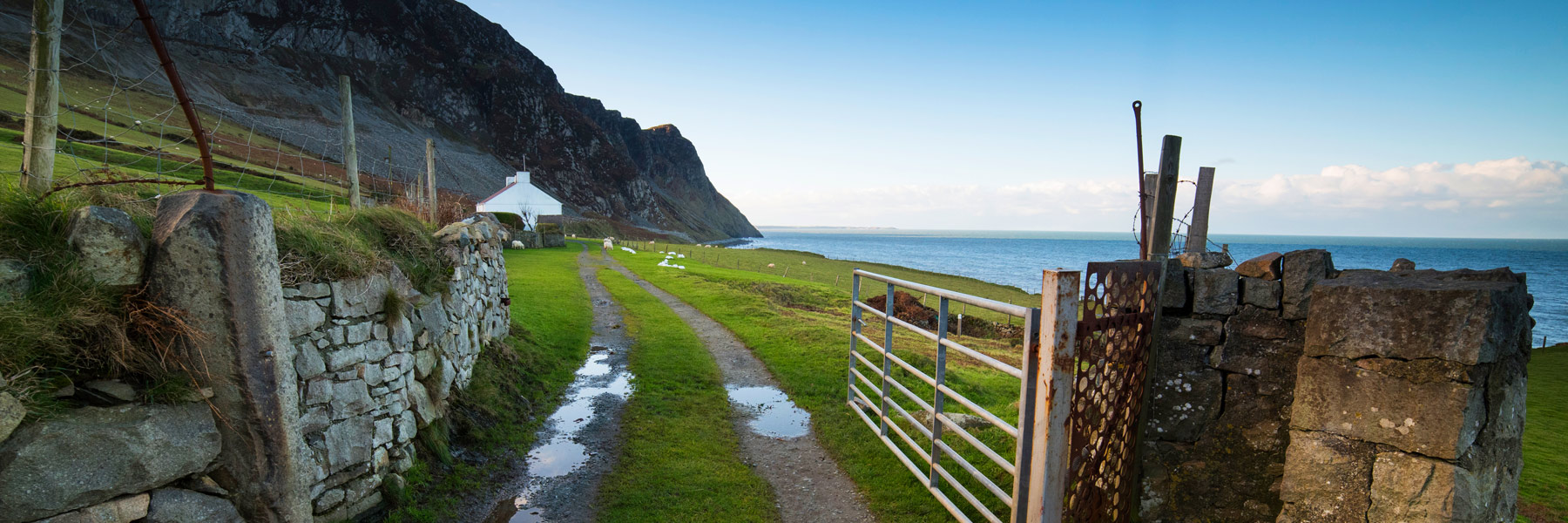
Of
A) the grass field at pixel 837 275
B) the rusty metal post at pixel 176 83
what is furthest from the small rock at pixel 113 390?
the grass field at pixel 837 275

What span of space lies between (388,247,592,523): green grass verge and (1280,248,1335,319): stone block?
6.81 metres

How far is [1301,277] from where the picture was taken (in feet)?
13.9

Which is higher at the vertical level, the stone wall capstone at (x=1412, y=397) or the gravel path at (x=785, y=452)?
the stone wall capstone at (x=1412, y=397)

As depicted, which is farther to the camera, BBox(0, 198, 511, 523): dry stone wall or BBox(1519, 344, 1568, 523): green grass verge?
BBox(1519, 344, 1568, 523): green grass verge

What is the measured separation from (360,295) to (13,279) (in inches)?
83.2

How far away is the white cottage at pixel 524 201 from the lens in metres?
59.2

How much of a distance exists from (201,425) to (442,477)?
2594mm

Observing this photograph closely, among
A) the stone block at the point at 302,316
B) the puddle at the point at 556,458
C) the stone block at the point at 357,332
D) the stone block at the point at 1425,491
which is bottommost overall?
the puddle at the point at 556,458

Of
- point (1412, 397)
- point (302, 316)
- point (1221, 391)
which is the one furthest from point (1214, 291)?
point (302, 316)

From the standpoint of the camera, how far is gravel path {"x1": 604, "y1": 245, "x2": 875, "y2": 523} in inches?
226

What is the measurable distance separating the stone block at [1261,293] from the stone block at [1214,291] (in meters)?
0.05

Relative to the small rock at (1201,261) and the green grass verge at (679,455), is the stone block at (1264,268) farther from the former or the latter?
the green grass verge at (679,455)

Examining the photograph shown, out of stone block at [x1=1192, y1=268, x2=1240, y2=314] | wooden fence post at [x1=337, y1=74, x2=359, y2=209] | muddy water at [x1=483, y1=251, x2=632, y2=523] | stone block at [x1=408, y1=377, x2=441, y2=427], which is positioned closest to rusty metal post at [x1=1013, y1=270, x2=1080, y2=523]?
stone block at [x1=1192, y1=268, x2=1240, y2=314]

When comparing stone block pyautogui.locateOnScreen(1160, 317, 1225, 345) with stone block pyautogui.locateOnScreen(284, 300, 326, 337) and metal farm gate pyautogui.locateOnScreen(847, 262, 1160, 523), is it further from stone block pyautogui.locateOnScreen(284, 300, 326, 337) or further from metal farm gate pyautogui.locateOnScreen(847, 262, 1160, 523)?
stone block pyautogui.locateOnScreen(284, 300, 326, 337)
